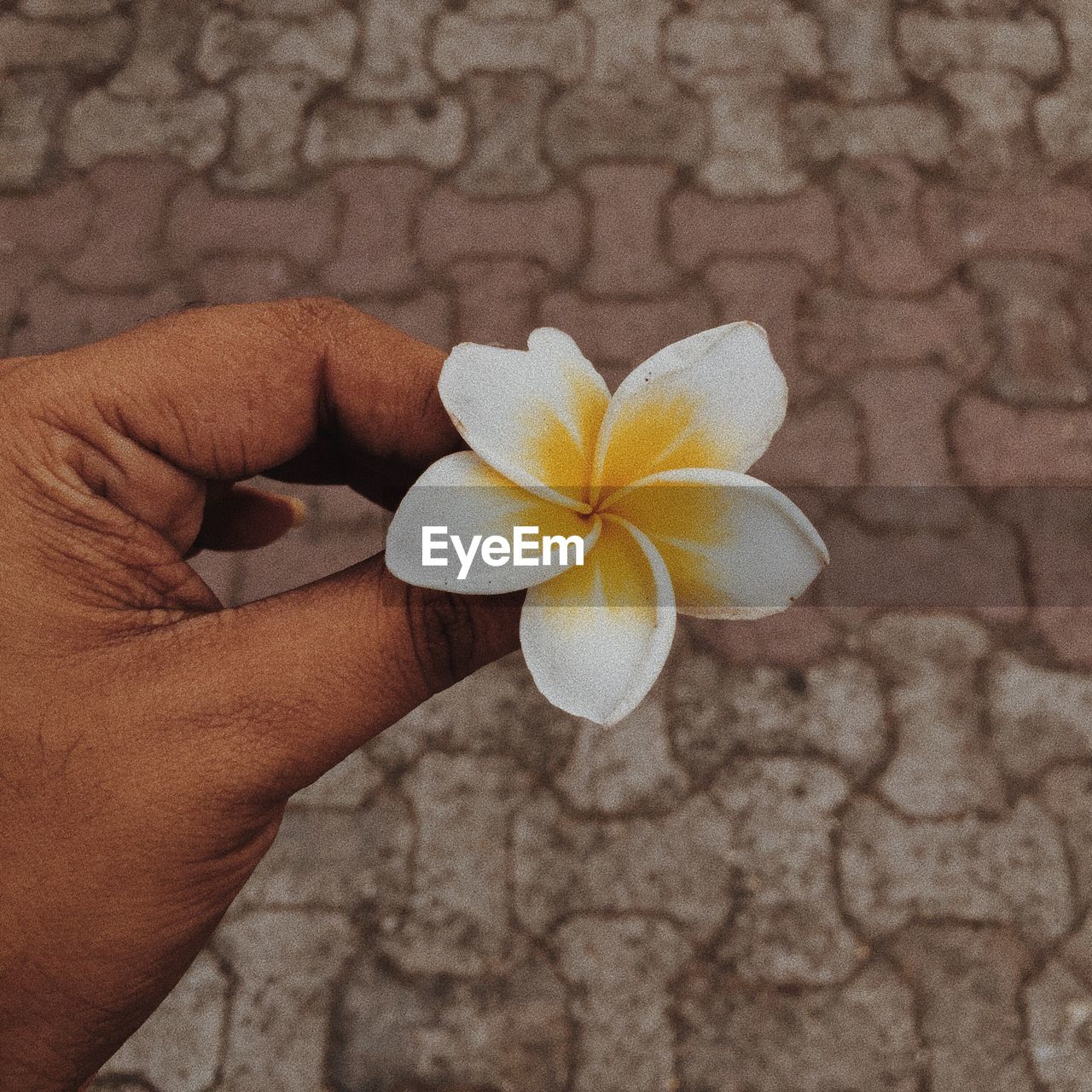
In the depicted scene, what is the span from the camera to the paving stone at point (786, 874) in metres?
2.24

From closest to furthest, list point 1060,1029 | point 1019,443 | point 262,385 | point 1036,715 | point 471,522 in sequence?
point 471,522
point 262,385
point 1060,1029
point 1036,715
point 1019,443

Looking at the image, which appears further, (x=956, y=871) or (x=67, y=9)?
(x=67, y=9)

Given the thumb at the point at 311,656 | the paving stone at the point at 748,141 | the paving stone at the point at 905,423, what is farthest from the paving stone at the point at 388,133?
the thumb at the point at 311,656

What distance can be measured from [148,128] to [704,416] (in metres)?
2.83

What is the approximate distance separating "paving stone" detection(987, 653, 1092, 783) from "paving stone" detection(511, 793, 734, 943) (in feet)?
2.44

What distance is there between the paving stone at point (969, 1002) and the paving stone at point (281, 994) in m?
1.33

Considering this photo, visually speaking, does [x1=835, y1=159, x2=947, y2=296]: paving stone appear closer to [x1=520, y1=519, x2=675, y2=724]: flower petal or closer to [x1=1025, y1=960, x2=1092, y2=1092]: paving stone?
[x1=1025, y1=960, x2=1092, y2=1092]: paving stone

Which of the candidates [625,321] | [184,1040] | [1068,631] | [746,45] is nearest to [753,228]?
[625,321]

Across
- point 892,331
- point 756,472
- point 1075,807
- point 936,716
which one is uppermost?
point 892,331

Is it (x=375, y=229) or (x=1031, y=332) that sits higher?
(x=375, y=229)

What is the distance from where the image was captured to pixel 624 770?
→ 2.38 meters

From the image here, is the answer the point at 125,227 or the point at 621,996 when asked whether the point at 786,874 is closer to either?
the point at 621,996

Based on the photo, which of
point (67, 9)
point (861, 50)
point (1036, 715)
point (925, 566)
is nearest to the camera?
point (1036, 715)

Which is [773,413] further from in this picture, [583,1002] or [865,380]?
[865,380]
